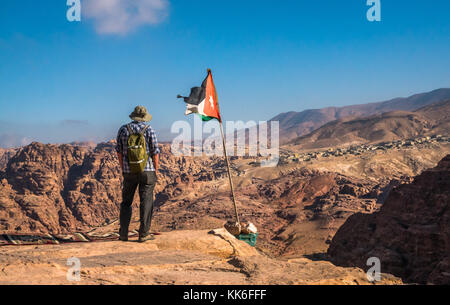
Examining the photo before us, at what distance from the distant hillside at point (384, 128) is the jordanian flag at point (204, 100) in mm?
71628

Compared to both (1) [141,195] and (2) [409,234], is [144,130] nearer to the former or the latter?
(1) [141,195]

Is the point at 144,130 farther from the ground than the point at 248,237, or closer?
farther from the ground

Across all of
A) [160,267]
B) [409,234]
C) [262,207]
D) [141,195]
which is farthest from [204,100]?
[262,207]

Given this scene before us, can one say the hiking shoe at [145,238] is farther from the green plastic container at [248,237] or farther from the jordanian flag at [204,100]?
the jordanian flag at [204,100]

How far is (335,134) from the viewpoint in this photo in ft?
323

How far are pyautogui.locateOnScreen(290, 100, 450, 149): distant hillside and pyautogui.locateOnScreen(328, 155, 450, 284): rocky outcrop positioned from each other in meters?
61.3

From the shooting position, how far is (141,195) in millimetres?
5254

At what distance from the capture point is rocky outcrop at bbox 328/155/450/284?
11.1 meters

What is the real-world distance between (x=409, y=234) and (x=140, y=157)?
10608 millimetres

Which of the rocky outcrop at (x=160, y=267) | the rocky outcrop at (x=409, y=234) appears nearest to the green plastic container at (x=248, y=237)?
the rocky outcrop at (x=160, y=267)

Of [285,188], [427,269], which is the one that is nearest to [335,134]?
[285,188]

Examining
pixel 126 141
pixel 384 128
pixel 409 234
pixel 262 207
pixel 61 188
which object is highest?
pixel 384 128

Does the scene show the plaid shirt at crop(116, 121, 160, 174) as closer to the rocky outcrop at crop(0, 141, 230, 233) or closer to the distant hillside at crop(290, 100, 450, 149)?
the rocky outcrop at crop(0, 141, 230, 233)
